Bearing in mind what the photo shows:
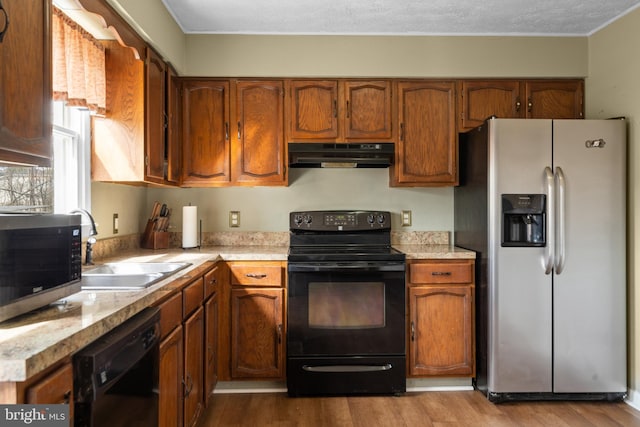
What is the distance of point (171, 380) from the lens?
175cm

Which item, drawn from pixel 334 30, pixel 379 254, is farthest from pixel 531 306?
pixel 334 30

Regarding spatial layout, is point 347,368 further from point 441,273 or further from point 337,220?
point 337,220

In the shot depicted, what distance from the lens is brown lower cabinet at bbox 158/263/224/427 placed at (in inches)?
66.4

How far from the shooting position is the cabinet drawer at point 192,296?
6.40 feet

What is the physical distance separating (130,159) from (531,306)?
2.48m

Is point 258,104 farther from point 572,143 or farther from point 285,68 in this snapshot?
point 572,143

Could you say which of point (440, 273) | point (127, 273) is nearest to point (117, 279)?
point (127, 273)

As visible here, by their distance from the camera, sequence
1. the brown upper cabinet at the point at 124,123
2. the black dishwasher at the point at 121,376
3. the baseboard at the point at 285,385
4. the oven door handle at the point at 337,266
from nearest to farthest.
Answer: the black dishwasher at the point at 121,376, the brown upper cabinet at the point at 124,123, the oven door handle at the point at 337,266, the baseboard at the point at 285,385

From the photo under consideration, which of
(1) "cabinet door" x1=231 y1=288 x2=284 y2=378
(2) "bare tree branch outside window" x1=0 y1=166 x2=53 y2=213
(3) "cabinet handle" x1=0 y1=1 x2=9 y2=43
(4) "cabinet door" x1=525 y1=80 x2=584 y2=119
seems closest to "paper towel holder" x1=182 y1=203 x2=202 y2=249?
(1) "cabinet door" x1=231 y1=288 x2=284 y2=378

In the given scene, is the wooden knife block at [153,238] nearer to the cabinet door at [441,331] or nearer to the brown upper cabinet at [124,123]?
the brown upper cabinet at [124,123]

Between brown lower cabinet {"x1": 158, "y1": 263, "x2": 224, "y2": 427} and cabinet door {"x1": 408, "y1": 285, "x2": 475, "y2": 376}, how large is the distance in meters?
1.27

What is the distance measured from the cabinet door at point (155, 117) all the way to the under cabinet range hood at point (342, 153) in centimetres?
84

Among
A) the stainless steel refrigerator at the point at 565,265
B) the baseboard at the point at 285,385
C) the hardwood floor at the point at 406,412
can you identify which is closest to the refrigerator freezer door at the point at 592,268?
the stainless steel refrigerator at the point at 565,265

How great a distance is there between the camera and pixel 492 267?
2555mm
